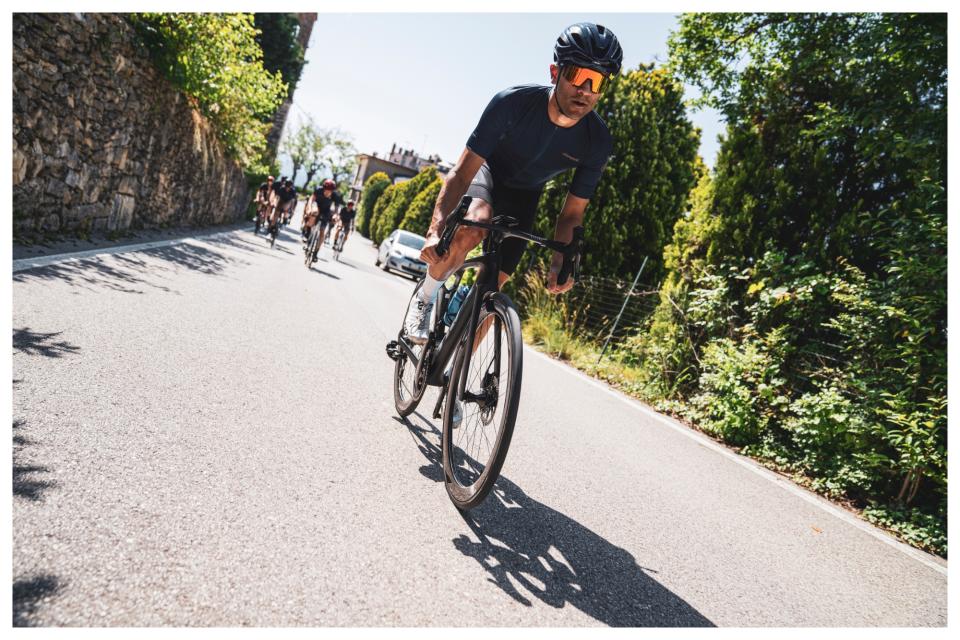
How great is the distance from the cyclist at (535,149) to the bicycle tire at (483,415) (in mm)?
461

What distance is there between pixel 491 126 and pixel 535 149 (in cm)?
29

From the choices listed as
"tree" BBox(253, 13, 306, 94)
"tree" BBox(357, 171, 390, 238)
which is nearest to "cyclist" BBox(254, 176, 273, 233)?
"tree" BBox(253, 13, 306, 94)

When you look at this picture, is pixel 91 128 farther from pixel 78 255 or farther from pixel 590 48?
A: pixel 590 48

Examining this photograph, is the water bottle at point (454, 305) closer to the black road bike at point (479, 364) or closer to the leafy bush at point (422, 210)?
the black road bike at point (479, 364)

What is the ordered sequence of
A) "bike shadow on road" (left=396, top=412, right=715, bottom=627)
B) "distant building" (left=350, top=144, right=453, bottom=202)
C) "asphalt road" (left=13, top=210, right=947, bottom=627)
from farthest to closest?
"distant building" (left=350, top=144, right=453, bottom=202), "bike shadow on road" (left=396, top=412, right=715, bottom=627), "asphalt road" (left=13, top=210, right=947, bottom=627)

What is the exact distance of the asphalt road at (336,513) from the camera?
180 cm

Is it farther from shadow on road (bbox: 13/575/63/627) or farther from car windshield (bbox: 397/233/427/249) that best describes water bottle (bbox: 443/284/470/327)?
car windshield (bbox: 397/233/427/249)

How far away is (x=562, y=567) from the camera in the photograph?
2391mm

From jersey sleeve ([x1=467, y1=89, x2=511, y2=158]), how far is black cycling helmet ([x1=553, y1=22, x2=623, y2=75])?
0.35 m

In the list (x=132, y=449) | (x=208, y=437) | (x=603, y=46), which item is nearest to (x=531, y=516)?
(x=208, y=437)

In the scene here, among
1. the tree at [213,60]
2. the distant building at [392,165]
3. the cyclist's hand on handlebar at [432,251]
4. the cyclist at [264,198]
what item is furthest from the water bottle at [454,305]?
the distant building at [392,165]

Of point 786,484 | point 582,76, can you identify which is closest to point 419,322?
point 582,76

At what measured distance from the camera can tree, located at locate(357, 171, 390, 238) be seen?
4969 cm

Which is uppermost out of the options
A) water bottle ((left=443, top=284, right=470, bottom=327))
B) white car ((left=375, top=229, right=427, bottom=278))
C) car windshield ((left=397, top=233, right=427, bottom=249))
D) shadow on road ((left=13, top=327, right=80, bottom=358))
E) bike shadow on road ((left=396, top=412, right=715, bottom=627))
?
water bottle ((left=443, top=284, right=470, bottom=327))
